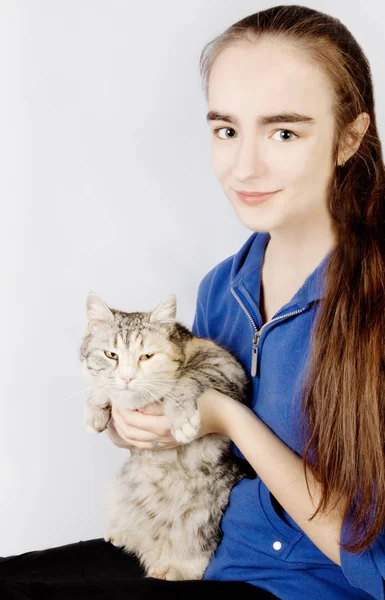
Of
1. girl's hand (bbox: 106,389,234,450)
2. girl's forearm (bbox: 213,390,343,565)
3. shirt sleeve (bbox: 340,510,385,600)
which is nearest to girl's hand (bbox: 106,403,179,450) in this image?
girl's hand (bbox: 106,389,234,450)

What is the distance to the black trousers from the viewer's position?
4.85ft

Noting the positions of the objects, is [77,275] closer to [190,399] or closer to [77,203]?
[77,203]

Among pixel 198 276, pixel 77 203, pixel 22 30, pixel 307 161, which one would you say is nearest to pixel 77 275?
pixel 77 203

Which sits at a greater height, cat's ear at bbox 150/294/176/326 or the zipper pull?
cat's ear at bbox 150/294/176/326

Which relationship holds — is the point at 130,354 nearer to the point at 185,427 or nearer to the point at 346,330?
the point at 185,427

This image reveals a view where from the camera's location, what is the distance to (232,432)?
60.2 inches

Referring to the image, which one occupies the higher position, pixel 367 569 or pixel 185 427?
pixel 185 427

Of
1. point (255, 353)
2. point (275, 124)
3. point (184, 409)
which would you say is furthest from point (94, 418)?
point (275, 124)

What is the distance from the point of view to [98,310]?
1.70 meters

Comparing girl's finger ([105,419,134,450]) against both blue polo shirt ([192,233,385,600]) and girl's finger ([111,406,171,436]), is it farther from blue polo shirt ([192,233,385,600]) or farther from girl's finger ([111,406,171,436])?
blue polo shirt ([192,233,385,600])

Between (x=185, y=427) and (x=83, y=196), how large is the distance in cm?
97

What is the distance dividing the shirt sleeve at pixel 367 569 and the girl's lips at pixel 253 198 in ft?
2.09

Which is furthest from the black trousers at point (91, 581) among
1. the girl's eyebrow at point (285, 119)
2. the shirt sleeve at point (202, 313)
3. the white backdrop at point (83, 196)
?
the girl's eyebrow at point (285, 119)

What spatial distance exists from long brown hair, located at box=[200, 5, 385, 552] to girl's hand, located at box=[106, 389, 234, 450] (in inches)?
6.9
